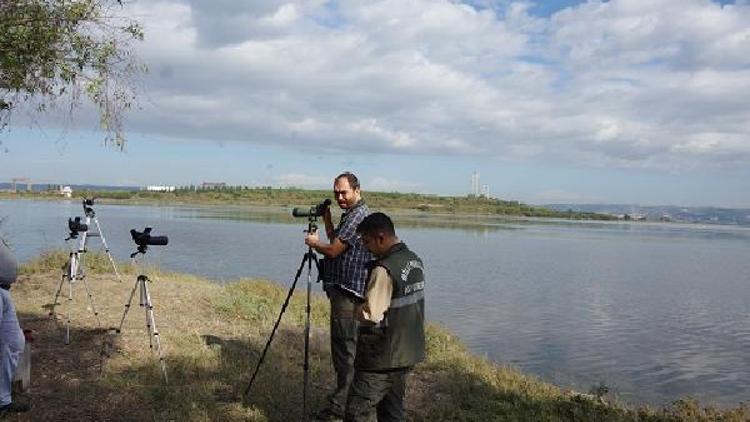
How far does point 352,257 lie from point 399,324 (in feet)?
4.43

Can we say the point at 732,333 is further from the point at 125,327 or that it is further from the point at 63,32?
the point at 63,32

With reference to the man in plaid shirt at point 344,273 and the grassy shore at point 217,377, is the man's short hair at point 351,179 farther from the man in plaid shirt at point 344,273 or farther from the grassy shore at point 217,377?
the grassy shore at point 217,377

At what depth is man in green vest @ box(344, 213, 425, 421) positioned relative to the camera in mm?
4227

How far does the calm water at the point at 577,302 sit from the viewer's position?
39.8 feet

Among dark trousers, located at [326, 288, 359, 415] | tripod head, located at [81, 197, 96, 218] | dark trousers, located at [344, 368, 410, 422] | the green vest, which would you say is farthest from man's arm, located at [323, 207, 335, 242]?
tripod head, located at [81, 197, 96, 218]

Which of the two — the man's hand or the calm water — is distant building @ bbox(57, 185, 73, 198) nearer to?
the calm water

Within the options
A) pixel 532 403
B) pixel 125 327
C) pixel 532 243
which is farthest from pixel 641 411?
pixel 532 243

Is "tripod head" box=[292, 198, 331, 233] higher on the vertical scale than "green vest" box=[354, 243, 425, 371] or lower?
higher

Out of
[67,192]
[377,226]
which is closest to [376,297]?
[377,226]

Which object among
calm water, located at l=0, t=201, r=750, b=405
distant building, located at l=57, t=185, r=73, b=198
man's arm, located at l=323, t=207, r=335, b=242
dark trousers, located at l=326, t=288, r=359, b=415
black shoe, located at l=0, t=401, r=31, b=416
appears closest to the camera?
black shoe, located at l=0, t=401, r=31, b=416

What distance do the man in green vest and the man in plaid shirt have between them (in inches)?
43.1

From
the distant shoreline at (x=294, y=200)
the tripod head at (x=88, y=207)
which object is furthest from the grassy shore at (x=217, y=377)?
the distant shoreline at (x=294, y=200)

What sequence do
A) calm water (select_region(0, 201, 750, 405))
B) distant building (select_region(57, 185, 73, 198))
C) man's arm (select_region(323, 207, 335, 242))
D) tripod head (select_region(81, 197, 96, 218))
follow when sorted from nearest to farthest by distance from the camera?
1. man's arm (select_region(323, 207, 335, 242))
2. tripod head (select_region(81, 197, 96, 218))
3. calm water (select_region(0, 201, 750, 405))
4. distant building (select_region(57, 185, 73, 198))

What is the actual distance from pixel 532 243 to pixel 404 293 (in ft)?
133
